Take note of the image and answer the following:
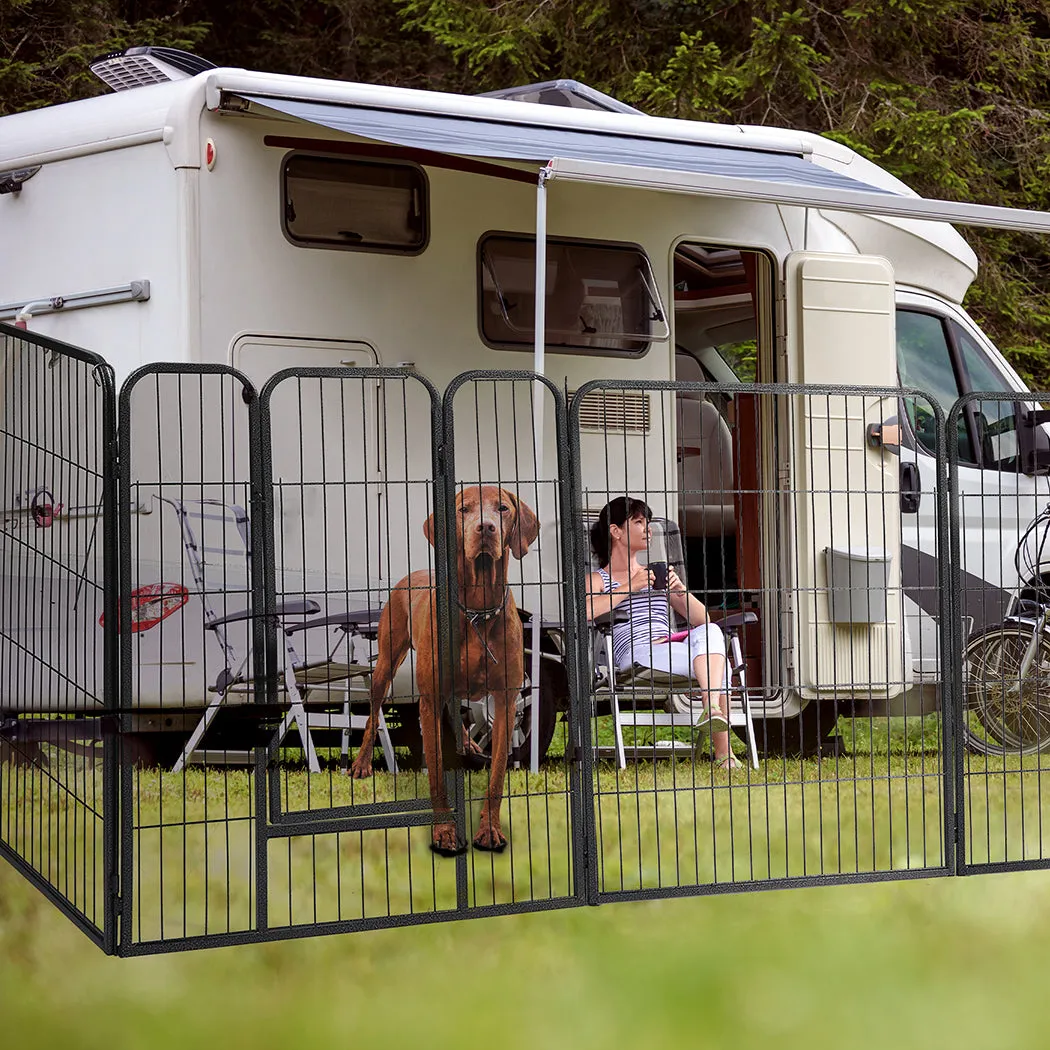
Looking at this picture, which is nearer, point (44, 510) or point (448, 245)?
point (44, 510)

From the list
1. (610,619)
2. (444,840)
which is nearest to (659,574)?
(610,619)

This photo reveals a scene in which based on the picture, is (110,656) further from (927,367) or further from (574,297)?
(927,367)

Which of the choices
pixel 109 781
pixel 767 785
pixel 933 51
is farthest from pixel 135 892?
pixel 933 51

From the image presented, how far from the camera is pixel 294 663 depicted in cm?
544

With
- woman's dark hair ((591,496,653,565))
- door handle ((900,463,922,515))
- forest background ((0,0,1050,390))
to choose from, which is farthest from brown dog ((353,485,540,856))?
forest background ((0,0,1050,390))

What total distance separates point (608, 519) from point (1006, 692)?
82.7 inches

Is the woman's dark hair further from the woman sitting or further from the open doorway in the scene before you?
the open doorway

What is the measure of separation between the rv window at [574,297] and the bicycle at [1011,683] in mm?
1962

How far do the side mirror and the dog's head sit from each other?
3.42 meters

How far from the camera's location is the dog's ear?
16.6 feet

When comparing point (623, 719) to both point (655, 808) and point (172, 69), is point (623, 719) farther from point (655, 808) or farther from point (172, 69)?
point (172, 69)

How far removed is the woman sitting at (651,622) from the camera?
17.0 feet

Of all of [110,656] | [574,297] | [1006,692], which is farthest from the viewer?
[574,297]

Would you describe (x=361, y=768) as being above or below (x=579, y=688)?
below
